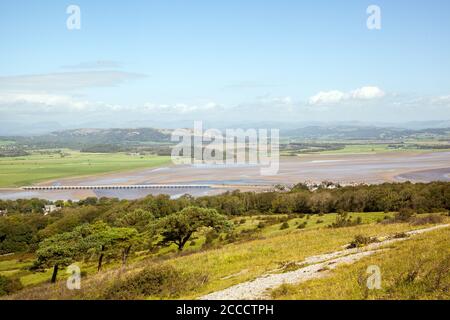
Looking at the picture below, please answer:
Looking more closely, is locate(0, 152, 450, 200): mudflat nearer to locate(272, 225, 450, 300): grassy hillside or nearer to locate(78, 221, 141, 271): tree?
locate(78, 221, 141, 271): tree

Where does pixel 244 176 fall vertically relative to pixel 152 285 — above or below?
below

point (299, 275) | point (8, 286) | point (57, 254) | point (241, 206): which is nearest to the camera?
point (299, 275)

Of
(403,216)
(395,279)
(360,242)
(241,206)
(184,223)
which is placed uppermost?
(395,279)

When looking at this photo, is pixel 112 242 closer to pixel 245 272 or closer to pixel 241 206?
pixel 245 272

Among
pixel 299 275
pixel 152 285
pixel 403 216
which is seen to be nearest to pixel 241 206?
pixel 403 216

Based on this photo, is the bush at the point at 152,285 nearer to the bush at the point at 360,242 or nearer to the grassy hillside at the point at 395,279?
the grassy hillside at the point at 395,279

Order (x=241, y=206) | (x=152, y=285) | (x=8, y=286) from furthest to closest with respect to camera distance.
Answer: (x=241, y=206)
(x=8, y=286)
(x=152, y=285)
